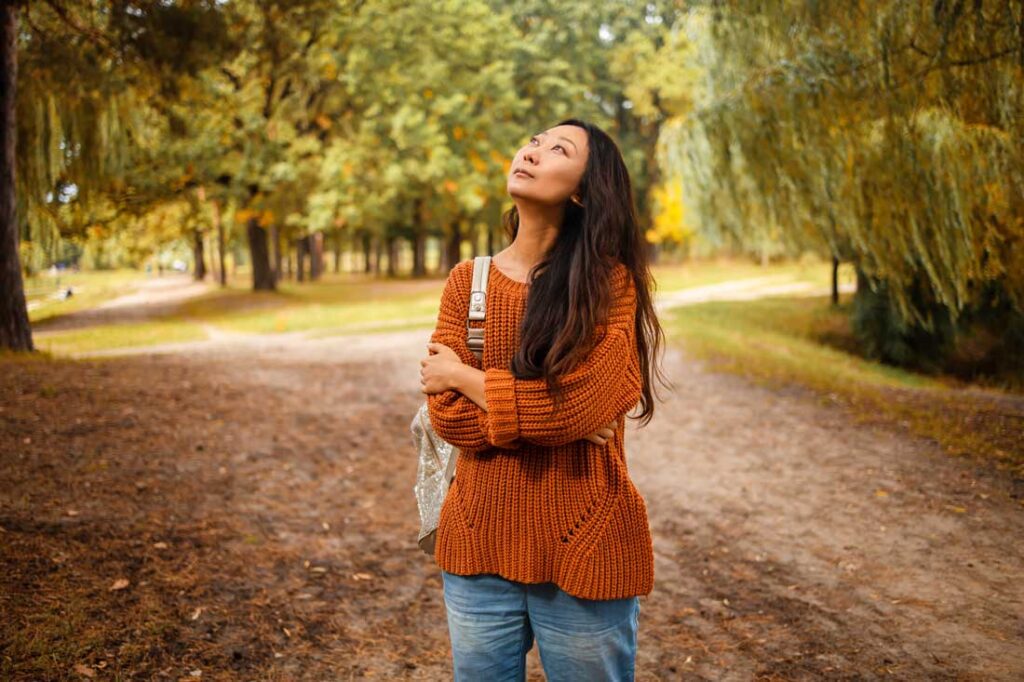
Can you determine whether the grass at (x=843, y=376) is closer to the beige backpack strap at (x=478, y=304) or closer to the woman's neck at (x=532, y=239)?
the woman's neck at (x=532, y=239)

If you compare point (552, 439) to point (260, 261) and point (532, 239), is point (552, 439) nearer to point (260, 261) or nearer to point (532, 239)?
point (532, 239)

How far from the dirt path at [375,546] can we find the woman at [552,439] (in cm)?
170

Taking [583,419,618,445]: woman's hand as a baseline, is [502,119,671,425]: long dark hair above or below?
above

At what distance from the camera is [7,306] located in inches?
355

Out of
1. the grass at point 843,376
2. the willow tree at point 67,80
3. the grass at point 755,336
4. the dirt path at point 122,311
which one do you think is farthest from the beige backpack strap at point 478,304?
the dirt path at point 122,311

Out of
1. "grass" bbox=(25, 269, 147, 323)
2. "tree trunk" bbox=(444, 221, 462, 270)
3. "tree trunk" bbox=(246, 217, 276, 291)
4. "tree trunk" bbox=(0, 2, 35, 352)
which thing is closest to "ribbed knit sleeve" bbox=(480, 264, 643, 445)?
"tree trunk" bbox=(0, 2, 35, 352)

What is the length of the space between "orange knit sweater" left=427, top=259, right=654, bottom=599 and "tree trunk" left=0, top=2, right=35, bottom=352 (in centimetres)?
914

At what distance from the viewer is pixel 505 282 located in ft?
6.23

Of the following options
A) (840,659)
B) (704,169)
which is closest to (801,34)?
(704,169)

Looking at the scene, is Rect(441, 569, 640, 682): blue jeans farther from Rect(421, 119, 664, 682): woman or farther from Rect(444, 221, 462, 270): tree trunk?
Rect(444, 221, 462, 270): tree trunk

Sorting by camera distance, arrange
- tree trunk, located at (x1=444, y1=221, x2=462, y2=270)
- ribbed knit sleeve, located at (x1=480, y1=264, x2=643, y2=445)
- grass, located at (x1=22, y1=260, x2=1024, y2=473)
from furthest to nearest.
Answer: tree trunk, located at (x1=444, y1=221, x2=462, y2=270), grass, located at (x1=22, y1=260, x2=1024, y2=473), ribbed knit sleeve, located at (x1=480, y1=264, x2=643, y2=445)

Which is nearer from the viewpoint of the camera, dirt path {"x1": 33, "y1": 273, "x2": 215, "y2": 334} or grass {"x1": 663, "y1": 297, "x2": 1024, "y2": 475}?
grass {"x1": 663, "y1": 297, "x2": 1024, "y2": 475}

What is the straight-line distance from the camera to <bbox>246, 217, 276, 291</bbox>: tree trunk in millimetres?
24281

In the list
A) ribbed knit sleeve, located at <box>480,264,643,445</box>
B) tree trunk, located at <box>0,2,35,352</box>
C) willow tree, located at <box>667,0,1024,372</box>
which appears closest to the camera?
ribbed knit sleeve, located at <box>480,264,643,445</box>
